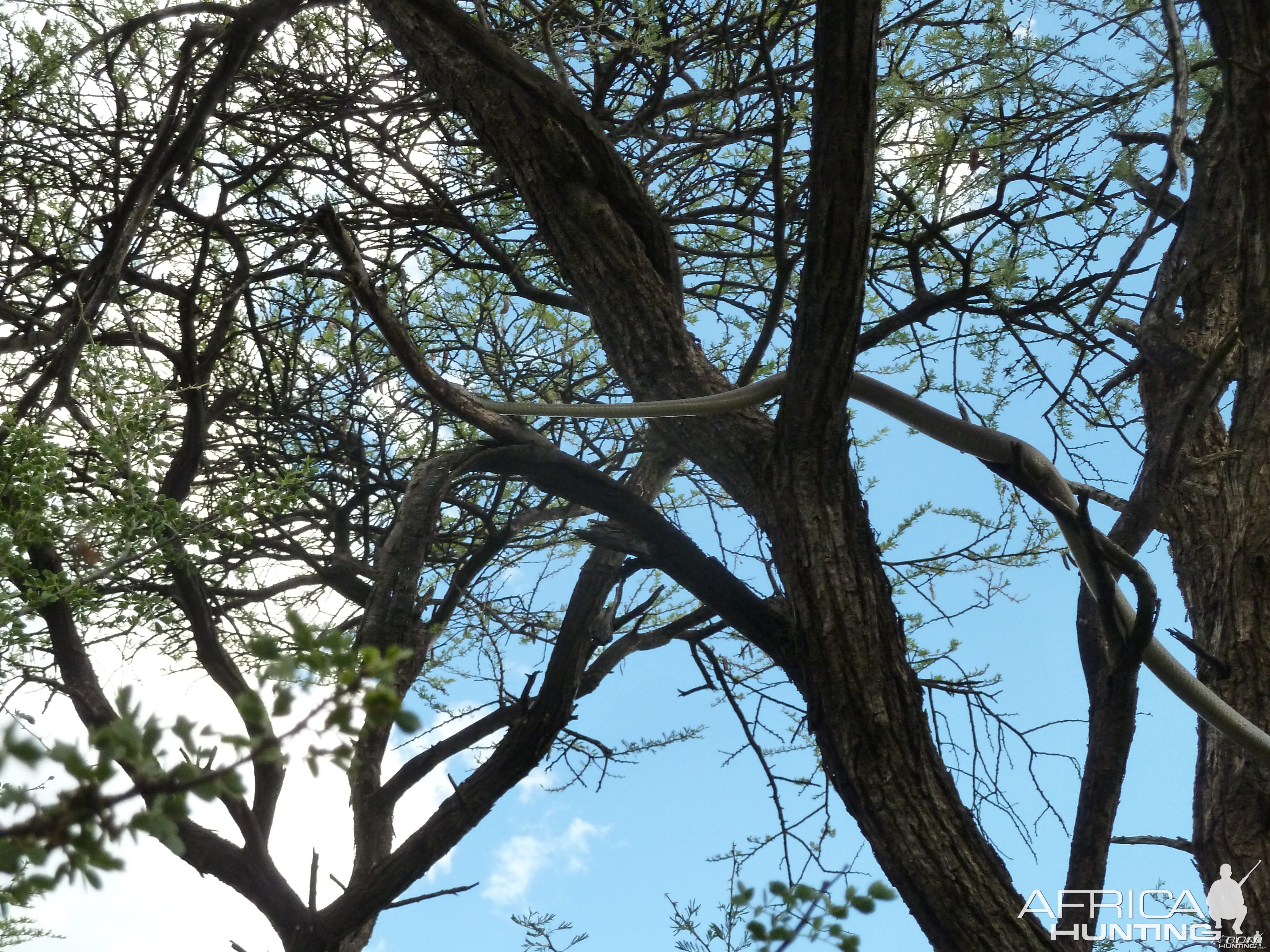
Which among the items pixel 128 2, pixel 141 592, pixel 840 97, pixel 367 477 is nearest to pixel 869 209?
pixel 840 97

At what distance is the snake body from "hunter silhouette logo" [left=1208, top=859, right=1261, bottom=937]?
13.2 inches

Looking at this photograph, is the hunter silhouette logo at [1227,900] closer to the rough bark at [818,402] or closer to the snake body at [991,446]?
the snake body at [991,446]

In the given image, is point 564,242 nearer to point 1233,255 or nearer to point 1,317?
point 1,317

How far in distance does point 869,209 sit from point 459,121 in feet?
7.76

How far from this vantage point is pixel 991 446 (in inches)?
74.7

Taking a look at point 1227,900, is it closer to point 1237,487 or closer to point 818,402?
point 1237,487

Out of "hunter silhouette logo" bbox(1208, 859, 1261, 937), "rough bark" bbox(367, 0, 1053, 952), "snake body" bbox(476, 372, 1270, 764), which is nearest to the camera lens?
"rough bark" bbox(367, 0, 1053, 952)

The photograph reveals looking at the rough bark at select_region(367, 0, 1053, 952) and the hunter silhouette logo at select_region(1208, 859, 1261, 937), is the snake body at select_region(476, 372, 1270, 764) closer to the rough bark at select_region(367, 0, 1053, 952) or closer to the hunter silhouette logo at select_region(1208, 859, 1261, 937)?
the rough bark at select_region(367, 0, 1053, 952)

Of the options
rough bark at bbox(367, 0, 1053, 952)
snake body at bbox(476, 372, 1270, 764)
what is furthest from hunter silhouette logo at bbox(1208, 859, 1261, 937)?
rough bark at bbox(367, 0, 1053, 952)

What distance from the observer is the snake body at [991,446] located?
187cm

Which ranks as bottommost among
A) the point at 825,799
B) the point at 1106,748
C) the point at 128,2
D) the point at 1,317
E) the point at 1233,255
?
the point at 1106,748

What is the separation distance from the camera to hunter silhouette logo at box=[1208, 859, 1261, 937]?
6.86 feet

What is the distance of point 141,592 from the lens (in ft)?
10.1

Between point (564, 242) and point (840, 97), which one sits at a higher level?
point (564, 242)
